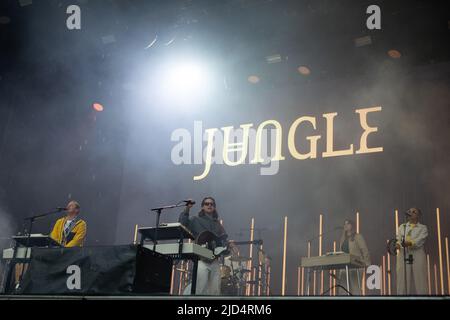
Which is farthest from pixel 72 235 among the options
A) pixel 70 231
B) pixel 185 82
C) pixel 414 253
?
pixel 414 253

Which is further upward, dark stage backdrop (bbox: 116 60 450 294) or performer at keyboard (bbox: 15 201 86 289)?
dark stage backdrop (bbox: 116 60 450 294)

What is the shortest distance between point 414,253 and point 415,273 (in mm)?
302

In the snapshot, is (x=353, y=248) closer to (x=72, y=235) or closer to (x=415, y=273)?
(x=415, y=273)

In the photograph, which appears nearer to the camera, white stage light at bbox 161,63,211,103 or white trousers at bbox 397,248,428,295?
white trousers at bbox 397,248,428,295

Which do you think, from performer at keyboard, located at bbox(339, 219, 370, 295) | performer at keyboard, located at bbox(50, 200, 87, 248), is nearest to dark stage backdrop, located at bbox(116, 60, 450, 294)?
performer at keyboard, located at bbox(339, 219, 370, 295)

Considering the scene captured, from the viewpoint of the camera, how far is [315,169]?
33.9 ft

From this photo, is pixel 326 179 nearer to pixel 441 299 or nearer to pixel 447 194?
pixel 447 194

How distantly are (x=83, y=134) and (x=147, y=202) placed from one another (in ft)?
7.58

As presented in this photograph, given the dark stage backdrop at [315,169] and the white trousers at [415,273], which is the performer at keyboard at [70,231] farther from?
the white trousers at [415,273]

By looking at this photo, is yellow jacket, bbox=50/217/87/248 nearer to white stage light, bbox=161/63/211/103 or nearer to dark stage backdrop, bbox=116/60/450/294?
dark stage backdrop, bbox=116/60/450/294

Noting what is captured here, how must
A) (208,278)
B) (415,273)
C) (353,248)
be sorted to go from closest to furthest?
(208,278)
(415,273)
(353,248)

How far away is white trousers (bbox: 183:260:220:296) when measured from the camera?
6.21m

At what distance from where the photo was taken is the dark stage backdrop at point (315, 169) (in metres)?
9.50

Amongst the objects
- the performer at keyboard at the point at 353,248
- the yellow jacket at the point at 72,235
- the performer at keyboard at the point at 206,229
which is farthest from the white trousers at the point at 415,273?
the yellow jacket at the point at 72,235
